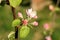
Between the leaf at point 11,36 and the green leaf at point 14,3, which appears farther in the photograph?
the leaf at point 11,36

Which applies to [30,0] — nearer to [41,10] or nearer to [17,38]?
[41,10]

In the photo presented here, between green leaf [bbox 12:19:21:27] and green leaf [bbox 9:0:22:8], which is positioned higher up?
green leaf [bbox 9:0:22:8]

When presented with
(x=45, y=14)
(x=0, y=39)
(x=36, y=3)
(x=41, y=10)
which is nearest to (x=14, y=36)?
(x=0, y=39)

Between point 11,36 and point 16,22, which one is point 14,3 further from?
point 11,36

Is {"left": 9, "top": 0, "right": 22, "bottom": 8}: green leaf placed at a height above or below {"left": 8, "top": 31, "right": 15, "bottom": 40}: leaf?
above

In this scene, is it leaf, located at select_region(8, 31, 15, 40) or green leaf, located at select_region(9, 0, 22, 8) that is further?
leaf, located at select_region(8, 31, 15, 40)

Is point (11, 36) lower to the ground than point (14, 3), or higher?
lower

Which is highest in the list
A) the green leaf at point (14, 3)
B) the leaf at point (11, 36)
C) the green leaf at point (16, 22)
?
the green leaf at point (14, 3)

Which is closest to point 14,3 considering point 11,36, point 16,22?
point 16,22

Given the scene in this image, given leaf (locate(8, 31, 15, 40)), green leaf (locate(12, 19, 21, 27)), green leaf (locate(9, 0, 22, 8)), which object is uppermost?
green leaf (locate(9, 0, 22, 8))

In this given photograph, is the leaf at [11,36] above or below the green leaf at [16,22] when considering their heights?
below

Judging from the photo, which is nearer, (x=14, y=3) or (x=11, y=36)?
(x=14, y=3)
